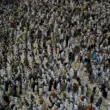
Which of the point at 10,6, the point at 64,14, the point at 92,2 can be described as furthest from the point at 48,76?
the point at 10,6

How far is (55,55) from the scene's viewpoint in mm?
29453

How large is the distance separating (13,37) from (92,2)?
30.1 feet

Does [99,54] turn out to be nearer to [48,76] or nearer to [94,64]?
[94,64]

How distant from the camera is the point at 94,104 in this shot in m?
24.0

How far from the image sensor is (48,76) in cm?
2605

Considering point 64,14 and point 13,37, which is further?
point 64,14

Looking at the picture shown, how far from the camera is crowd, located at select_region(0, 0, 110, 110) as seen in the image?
24438 mm

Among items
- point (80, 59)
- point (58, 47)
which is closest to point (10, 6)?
point (58, 47)

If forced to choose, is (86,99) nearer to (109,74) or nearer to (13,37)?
(109,74)

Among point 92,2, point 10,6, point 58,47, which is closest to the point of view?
point 58,47

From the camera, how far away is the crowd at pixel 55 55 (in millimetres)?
24438

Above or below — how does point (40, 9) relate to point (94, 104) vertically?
above

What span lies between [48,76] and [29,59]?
362 cm

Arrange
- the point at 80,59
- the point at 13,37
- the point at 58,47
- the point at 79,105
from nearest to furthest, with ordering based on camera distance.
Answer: the point at 79,105
the point at 80,59
the point at 58,47
the point at 13,37
